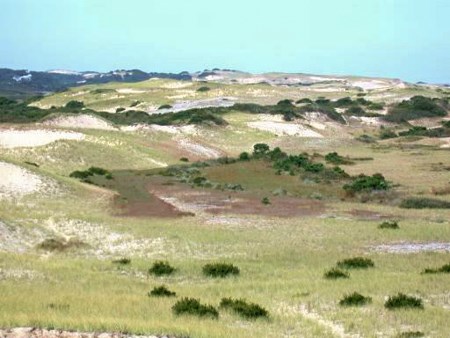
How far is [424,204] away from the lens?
44.7m

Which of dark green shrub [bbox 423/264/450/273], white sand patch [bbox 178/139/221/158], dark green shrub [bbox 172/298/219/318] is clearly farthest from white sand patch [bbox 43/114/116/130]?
dark green shrub [bbox 172/298/219/318]

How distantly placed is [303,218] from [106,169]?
2798 centimetres

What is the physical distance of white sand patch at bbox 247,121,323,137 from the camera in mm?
105125

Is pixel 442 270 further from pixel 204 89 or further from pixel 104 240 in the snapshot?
pixel 204 89

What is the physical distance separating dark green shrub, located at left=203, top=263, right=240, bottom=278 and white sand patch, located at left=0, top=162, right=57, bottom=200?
19.6m

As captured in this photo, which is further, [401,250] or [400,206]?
[400,206]

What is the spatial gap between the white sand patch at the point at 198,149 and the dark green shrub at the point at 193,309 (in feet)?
207

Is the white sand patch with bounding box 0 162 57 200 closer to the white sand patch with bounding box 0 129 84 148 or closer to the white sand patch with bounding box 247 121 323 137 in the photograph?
the white sand patch with bounding box 0 129 84 148

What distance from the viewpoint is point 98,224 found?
33094 millimetres

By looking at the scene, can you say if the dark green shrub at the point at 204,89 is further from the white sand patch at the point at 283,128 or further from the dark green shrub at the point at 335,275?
the dark green shrub at the point at 335,275

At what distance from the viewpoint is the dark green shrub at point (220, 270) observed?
877 inches

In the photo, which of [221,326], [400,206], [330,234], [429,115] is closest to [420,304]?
[221,326]

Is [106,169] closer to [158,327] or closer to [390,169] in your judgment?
[390,169]

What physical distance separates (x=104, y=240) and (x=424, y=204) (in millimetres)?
23236
